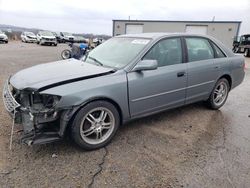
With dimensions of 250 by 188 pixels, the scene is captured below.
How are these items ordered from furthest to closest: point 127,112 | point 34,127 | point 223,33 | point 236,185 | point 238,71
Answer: point 223,33
point 238,71
point 127,112
point 34,127
point 236,185

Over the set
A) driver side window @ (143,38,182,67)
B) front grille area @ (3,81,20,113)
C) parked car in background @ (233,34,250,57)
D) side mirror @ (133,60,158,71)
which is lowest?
parked car in background @ (233,34,250,57)

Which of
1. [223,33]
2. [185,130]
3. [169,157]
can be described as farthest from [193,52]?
[223,33]

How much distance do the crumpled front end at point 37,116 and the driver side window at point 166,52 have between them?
62.1 inches

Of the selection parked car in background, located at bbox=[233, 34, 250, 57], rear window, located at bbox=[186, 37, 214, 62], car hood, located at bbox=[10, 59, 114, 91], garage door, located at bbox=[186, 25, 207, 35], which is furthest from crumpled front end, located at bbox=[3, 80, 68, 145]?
garage door, located at bbox=[186, 25, 207, 35]

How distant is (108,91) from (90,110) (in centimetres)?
34

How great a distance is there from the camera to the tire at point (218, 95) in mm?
4699

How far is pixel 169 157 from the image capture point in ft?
9.86

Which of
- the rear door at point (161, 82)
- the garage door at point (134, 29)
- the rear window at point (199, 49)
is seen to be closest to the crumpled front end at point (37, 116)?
the rear door at point (161, 82)

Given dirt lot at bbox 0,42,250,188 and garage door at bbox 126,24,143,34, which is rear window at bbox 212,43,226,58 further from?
garage door at bbox 126,24,143,34

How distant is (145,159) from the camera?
116 inches

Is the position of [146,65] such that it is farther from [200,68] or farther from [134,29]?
[134,29]

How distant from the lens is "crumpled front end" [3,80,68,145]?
275cm

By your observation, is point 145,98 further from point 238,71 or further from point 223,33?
point 223,33

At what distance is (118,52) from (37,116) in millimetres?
1696
